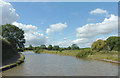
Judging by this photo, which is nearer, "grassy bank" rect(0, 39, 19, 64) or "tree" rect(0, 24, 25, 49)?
"grassy bank" rect(0, 39, 19, 64)

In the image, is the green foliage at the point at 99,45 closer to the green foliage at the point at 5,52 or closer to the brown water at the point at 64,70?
the brown water at the point at 64,70

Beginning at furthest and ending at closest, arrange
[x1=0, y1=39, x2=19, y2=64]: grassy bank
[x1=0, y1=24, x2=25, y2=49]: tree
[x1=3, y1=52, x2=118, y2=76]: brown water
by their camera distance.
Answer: [x1=0, y1=24, x2=25, y2=49]: tree < [x1=0, y1=39, x2=19, y2=64]: grassy bank < [x1=3, y1=52, x2=118, y2=76]: brown water

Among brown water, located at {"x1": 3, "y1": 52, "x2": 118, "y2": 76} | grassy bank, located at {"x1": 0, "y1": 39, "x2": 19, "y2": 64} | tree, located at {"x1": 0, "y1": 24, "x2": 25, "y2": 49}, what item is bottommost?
brown water, located at {"x1": 3, "y1": 52, "x2": 118, "y2": 76}

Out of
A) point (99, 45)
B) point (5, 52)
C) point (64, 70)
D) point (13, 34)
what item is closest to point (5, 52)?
point (5, 52)

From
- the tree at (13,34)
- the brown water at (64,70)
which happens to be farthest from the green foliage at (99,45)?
the tree at (13,34)

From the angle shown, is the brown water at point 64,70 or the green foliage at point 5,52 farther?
the green foliage at point 5,52

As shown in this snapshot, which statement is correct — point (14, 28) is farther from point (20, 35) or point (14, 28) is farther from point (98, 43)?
point (98, 43)

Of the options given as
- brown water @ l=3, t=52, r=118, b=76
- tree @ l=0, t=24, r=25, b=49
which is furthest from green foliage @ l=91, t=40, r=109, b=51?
tree @ l=0, t=24, r=25, b=49

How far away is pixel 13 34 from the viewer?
48375mm

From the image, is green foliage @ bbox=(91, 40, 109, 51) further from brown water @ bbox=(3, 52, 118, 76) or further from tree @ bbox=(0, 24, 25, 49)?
tree @ bbox=(0, 24, 25, 49)

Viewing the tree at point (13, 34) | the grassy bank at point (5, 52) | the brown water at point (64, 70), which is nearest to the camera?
the brown water at point (64, 70)

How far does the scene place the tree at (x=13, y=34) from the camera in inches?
1801

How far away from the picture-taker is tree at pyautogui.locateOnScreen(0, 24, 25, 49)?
45737mm

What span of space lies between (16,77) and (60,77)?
504 centimetres
